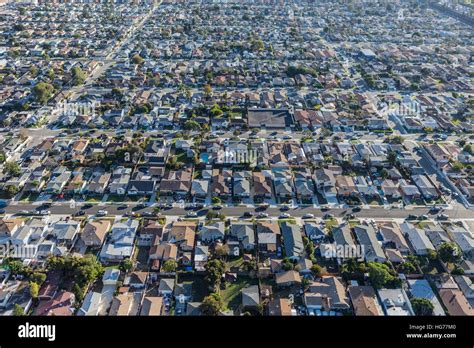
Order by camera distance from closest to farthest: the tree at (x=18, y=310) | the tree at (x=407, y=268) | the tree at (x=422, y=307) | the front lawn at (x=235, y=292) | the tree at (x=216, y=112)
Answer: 1. the tree at (x=18, y=310)
2. the tree at (x=422, y=307)
3. the front lawn at (x=235, y=292)
4. the tree at (x=407, y=268)
5. the tree at (x=216, y=112)

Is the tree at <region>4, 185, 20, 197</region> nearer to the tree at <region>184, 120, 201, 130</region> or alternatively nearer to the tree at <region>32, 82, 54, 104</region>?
the tree at <region>184, 120, 201, 130</region>

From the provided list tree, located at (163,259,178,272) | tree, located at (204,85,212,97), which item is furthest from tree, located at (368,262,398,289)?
tree, located at (204,85,212,97)

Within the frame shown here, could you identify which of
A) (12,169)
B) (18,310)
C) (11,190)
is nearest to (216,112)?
(12,169)

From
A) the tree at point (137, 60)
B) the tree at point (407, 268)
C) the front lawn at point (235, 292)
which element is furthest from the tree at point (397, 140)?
the tree at point (137, 60)

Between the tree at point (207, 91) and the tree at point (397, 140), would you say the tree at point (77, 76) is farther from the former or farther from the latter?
the tree at point (397, 140)

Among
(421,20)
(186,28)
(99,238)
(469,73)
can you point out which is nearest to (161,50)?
(186,28)

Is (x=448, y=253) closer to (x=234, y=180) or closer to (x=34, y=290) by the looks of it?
(x=234, y=180)
